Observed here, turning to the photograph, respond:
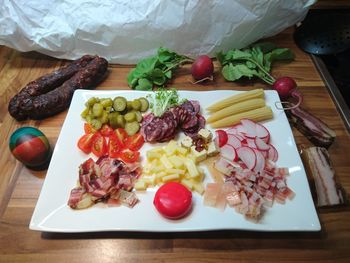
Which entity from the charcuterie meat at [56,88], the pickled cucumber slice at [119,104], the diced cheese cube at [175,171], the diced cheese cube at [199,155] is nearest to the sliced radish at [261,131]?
the diced cheese cube at [199,155]

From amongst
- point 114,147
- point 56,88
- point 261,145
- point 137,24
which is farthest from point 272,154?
point 56,88

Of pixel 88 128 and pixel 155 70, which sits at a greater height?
pixel 155 70

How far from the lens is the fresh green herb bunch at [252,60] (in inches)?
57.8

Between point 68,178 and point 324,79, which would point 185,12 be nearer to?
point 324,79

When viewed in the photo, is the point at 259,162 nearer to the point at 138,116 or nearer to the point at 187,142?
the point at 187,142

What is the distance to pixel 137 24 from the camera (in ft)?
4.78

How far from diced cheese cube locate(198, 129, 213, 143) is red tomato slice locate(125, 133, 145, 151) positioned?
23 centimetres

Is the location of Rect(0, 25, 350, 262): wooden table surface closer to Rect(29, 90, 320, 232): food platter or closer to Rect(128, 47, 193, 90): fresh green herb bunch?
Rect(29, 90, 320, 232): food platter

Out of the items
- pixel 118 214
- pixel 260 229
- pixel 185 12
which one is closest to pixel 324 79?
pixel 185 12

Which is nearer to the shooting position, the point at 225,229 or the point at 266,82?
the point at 225,229

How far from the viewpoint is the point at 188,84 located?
1499 millimetres

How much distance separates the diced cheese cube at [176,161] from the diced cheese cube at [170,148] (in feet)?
0.07

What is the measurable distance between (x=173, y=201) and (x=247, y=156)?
34cm

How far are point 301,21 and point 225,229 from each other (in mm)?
1284
